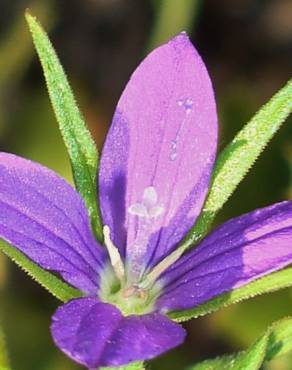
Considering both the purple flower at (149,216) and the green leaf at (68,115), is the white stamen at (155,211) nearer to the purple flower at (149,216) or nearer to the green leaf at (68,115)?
the purple flower at (149,216)

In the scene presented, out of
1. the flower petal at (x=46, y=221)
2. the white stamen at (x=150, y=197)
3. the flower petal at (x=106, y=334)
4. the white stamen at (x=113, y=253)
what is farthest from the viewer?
the white stamen at (x=150, y=197)

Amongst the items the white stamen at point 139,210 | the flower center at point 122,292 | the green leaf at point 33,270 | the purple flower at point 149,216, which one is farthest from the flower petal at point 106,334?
the white stamen at point 139,210

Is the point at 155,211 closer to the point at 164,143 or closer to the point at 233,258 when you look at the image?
the point at 164,143

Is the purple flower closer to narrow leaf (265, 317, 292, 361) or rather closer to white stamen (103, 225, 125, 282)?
white stamen (103, 225, 125, 282)

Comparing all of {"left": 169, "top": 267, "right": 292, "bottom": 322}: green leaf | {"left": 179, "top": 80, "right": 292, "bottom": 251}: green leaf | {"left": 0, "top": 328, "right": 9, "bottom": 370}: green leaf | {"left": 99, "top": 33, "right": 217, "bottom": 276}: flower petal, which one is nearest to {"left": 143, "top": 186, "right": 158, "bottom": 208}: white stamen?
{"left": 99, "top": 33, "right": 217, "bottom": 276}: flower petal

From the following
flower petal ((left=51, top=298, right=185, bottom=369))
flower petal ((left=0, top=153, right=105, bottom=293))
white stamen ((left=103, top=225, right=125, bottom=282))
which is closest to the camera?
flower petal ((left=51, top=298, right=185, bottom=369))

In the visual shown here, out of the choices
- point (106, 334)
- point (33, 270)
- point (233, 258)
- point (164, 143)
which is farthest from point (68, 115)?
point (106, 334)
